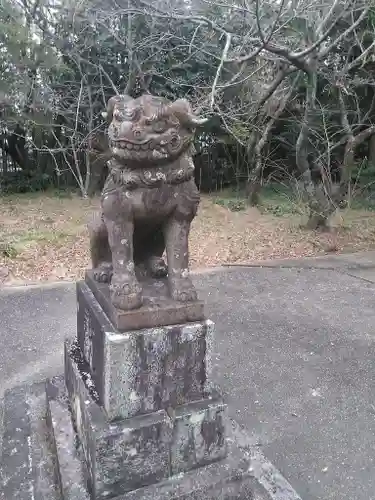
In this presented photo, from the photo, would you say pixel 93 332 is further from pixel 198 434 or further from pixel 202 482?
pixel 202 482

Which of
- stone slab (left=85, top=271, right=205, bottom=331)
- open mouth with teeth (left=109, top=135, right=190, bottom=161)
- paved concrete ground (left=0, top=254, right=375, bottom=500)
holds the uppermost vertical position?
open mouth with teeth (left=109, top=135, right=190, bottom=161)

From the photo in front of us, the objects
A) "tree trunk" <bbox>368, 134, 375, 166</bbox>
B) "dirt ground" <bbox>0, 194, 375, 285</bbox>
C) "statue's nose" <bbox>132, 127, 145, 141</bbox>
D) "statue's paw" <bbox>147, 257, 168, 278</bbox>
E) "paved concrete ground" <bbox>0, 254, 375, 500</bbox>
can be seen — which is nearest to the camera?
"statue's nose" <bbox>132, 127, 145, 141</bbox>

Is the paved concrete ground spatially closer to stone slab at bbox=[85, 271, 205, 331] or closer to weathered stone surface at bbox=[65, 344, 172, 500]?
weathered stone surface at bbox=[65, 344, 172, 500]

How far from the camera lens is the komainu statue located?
1680 mm

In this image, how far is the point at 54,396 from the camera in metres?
2.31

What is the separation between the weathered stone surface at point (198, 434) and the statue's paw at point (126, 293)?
0.48 metres

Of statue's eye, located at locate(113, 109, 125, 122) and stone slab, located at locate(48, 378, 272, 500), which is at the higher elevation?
statue's eye, located at locate(113, 109, 125, 122)

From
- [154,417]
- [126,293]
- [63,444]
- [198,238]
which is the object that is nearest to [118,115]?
[126,293]

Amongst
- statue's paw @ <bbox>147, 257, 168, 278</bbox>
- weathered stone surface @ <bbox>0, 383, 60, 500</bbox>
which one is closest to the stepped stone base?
weathered stone surface @ <bbox>0, 383, 60, 500</bbox>

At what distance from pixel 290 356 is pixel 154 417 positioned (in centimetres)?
175

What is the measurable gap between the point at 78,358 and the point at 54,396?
0.28 meters

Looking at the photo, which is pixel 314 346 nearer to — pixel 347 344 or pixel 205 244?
pixel 347 344

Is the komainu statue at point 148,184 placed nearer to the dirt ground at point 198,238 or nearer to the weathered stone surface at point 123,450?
the weathered stone surface at point 123,450

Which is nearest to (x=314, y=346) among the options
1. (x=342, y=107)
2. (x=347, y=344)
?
(x=347, y=344)
